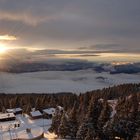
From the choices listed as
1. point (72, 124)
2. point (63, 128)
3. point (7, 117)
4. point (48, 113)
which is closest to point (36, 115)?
point (48, 113)

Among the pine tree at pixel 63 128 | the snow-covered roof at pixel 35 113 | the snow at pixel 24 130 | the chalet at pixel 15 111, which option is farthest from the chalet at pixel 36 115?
the pine tree at pixel 63 128

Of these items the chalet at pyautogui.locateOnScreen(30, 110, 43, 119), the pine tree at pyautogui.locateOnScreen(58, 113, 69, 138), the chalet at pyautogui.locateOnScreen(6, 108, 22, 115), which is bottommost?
the chalet at pyautogui.locateOnScreen(6, 108, 22, 115)

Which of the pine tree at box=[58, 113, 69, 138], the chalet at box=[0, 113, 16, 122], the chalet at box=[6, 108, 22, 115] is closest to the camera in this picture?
the pine tree at box=[58, 113, 69, 138]

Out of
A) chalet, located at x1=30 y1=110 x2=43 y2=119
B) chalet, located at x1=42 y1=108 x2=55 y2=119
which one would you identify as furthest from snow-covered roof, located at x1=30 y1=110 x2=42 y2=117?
chalet, located at x1=42 y1=108 x2=55 y2=119

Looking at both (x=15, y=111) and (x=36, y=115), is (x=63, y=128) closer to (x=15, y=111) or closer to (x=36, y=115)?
(x=36, y=115)

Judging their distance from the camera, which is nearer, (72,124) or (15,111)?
(72,124)

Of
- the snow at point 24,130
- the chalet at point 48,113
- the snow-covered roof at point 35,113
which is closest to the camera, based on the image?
the snow at point 24,130

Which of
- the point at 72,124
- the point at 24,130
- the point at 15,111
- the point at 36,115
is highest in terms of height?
the point at 72,124

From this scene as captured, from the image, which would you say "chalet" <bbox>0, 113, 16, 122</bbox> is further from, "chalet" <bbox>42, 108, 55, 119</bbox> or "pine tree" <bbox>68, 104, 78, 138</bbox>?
"pine tree" <bbox>68, 104, 78, 138</bbox>

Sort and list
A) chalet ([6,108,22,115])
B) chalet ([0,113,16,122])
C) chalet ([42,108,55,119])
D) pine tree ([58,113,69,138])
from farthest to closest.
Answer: chalet ([6,108,22,115]), chalet ([42,108,55,119]), chalet ([0,113,16,122]), pine tree ([58,113,69,138])

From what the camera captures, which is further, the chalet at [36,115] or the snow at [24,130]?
the chalet at [36,115]

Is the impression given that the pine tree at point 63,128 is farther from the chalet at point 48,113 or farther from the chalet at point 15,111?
the chalet at point 15,111
